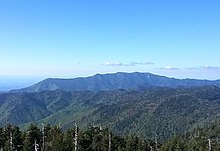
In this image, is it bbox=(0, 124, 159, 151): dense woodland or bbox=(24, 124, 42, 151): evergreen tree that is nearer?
bbox=(0, 124, 159, 151): dense woodland

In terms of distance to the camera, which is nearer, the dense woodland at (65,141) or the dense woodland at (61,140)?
the dense woodland at (61,140)

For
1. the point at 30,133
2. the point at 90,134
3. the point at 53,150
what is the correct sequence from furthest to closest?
the point at 90,134 < the point at 30,133 < the point at 53,150

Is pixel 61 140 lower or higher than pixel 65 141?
higher

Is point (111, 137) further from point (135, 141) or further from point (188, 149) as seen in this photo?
point (188, 149)

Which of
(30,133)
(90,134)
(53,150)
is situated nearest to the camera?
(53,150)

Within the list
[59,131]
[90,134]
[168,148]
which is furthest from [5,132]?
[168,148]

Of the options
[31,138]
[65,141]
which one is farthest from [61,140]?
[31,138]

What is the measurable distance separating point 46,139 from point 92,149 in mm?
12152

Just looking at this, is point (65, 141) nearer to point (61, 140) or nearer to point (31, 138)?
point (61, 140)

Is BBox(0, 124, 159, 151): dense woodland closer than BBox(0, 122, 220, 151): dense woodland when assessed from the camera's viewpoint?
Yes

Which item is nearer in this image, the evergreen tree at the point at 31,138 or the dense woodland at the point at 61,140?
the dense woodland at the point at 61,140

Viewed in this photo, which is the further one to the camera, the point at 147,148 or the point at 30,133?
the point at 147,148

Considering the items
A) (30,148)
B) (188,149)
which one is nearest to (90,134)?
(30,148)

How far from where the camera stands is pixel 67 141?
274ft
